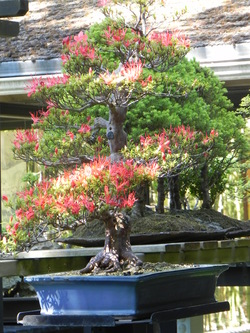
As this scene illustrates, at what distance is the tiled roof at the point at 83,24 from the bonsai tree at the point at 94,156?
3166 mm

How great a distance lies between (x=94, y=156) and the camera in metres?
4.03

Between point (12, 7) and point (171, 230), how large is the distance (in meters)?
3.03

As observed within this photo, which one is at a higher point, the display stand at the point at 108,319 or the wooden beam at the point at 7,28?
the wooden beam at the point at 7,28

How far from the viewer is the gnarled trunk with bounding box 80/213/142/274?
3.69 m

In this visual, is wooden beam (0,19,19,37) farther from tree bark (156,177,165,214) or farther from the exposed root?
tree bark (156,177,165,214)

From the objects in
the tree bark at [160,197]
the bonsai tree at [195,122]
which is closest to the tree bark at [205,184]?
the bonsai tree at [195,122]

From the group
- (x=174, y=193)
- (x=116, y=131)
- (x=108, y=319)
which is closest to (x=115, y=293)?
(x=108, y=319)

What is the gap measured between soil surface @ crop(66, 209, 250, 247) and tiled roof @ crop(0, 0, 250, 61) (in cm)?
204

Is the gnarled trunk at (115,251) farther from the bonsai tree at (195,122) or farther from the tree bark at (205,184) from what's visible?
the tree bark at (205,184)

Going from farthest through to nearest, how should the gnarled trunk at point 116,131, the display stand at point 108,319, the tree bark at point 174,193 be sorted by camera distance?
the tree bark at point 174,193
the gnarled trunk at point 116,131
the display stand at point 108,319

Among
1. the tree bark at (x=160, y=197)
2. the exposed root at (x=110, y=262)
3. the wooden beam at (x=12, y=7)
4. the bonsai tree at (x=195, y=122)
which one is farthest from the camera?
the tree bark at (x=160, y=197)

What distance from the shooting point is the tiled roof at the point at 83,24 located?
8102 millimetres

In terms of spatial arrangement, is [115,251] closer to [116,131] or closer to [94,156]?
[94,156]

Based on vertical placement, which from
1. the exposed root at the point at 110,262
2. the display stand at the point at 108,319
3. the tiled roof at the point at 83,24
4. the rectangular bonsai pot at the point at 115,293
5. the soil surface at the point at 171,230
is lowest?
the display stand at the point at 108,319
